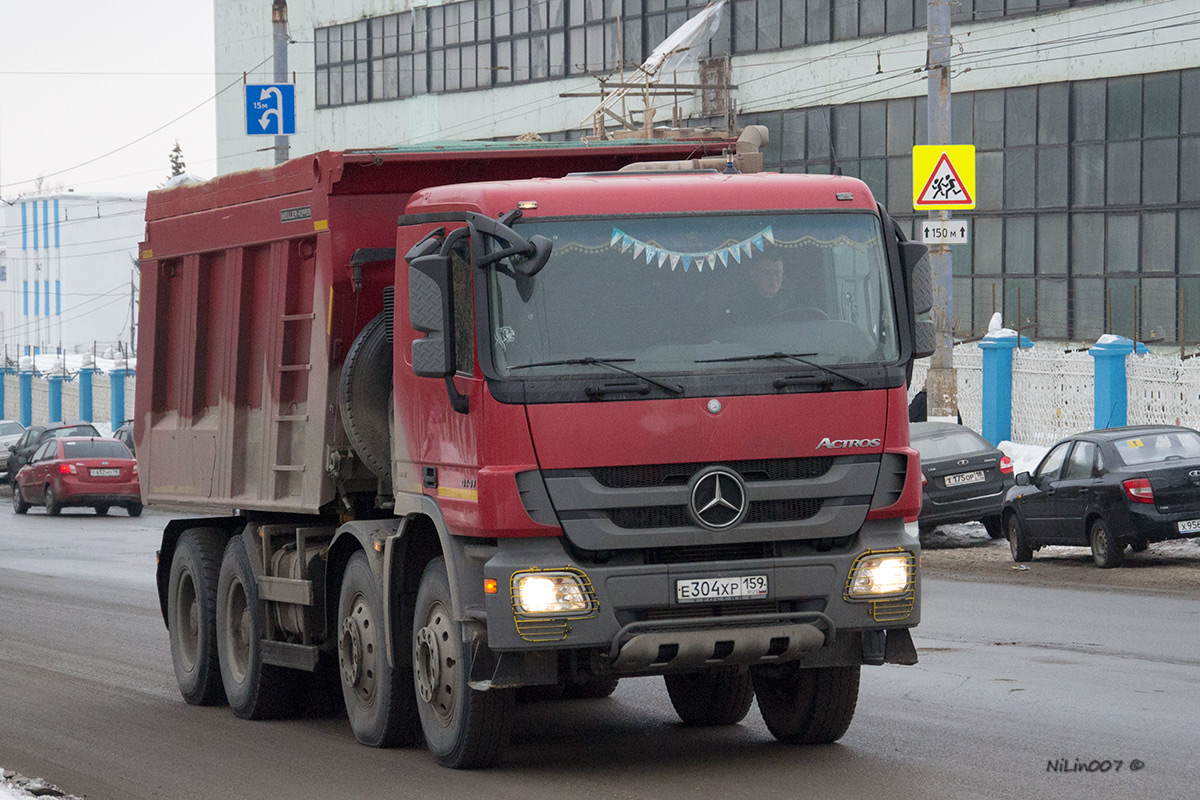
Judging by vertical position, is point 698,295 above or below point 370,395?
above

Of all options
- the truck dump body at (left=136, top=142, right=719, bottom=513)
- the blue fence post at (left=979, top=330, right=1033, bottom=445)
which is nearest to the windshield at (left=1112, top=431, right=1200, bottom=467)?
the truck dump body at (left=136, top=142, right=719, bottom=513)

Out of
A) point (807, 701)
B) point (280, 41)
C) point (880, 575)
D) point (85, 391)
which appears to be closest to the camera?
point (880, 575)

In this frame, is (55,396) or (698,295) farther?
(55,396)

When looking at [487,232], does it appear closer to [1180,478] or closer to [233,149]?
[1180,478]

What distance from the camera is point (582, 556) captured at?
7.85 meters

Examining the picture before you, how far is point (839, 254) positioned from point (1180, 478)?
36.9ft

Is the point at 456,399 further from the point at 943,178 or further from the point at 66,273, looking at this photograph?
the point at 66,273

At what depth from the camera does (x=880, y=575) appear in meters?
8.11

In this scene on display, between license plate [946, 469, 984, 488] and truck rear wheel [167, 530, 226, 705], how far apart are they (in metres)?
12.3

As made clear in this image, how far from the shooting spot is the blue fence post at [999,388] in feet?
104

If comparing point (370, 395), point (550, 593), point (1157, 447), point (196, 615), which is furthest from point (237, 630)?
Result: point (1157, 447)

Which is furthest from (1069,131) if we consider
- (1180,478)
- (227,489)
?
(227,489)

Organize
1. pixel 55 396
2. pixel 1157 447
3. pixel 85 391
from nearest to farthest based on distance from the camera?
pixel 1157 447, pixel 85 391, pixel 55 396

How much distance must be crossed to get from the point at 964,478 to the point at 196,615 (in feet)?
41.6
